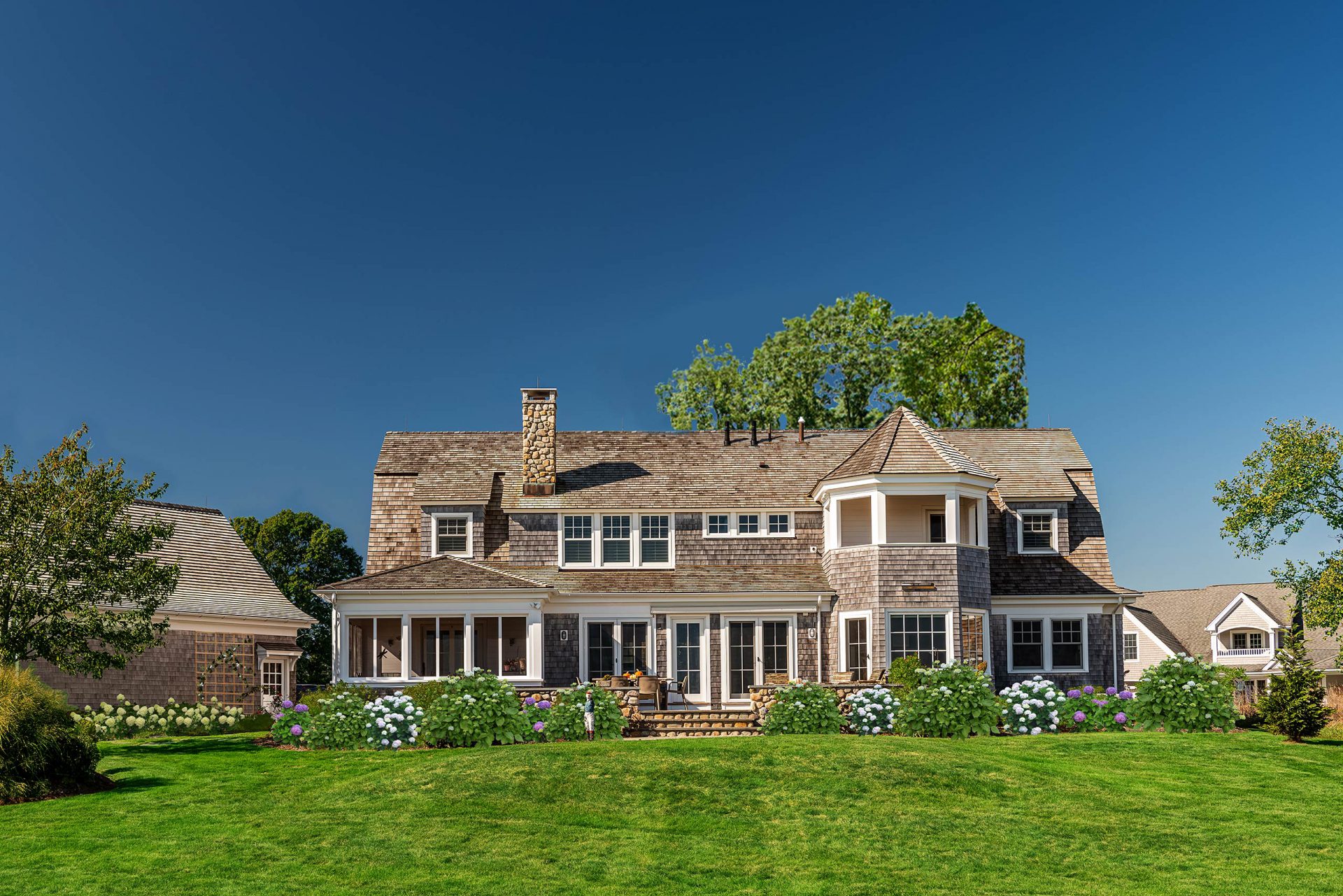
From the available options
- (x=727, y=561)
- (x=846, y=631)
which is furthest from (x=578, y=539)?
(x=846, y=631)

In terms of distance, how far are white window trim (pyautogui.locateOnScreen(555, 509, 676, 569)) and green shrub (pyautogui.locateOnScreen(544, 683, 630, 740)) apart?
9.27 metres

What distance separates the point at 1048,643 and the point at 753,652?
7.66 meters

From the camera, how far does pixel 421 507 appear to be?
33.6 metres

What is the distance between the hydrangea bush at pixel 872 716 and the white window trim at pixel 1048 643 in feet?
30.5

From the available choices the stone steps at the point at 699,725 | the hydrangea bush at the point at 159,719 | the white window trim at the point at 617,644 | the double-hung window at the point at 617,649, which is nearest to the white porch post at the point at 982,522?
the stone steps at the point at 699,725

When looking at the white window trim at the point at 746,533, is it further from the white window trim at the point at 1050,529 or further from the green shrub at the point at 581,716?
the green shrub at the point at 581,716

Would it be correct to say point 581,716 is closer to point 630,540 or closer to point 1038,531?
point 630,540

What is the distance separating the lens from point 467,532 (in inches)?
1313

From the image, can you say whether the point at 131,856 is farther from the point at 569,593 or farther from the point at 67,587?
the point at 569,593

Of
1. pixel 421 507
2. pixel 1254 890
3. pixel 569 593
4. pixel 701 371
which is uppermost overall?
pixel 701 371

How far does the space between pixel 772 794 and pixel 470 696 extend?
23.3 feet

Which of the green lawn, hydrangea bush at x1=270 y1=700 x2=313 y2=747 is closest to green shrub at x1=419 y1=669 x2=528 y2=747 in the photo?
the green lawn

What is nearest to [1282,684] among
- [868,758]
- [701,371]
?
[868,758]

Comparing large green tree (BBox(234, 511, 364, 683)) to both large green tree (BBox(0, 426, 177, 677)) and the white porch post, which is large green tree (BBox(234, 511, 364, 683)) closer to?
large green tree (BBox(0, 426, 177, 677))
